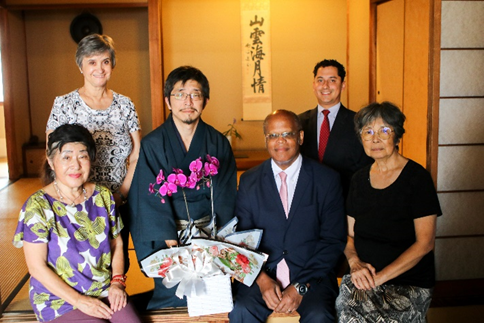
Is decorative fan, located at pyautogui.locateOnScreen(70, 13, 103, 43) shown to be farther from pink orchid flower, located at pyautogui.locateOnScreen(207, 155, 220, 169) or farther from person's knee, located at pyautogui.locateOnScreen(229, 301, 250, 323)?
person's knee, located at pyautogui.locateOnScreen(229, 301, 250, 323)

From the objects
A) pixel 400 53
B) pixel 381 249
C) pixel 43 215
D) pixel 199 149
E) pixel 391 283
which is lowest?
pixel 391 283

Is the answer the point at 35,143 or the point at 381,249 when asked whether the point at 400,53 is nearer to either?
the point at 381,249

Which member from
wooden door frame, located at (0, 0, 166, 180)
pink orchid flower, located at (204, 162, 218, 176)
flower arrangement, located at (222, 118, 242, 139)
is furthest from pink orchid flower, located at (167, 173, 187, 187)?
flower arrangement, located at (222, 118, 242, 139)

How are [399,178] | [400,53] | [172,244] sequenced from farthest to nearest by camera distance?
[400,53], [172,244], [399,178]

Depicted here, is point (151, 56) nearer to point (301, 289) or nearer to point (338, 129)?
point (338, 129)

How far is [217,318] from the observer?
7.64 feet

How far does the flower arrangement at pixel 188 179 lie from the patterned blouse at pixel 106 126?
13.0 inches

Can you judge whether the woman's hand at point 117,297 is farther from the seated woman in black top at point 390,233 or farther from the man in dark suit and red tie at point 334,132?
the man in dark suit and red tie at point 334,132

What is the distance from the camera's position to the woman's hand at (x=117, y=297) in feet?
7.07

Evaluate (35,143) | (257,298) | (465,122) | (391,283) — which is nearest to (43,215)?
(257,298)

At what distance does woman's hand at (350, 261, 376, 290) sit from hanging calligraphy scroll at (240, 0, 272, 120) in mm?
4709

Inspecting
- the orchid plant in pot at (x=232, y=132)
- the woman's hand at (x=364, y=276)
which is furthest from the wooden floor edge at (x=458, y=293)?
the orchid plant in pot at (x=232, y=132)

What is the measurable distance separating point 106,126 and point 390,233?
1.46m

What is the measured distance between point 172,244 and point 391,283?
1.01 m
